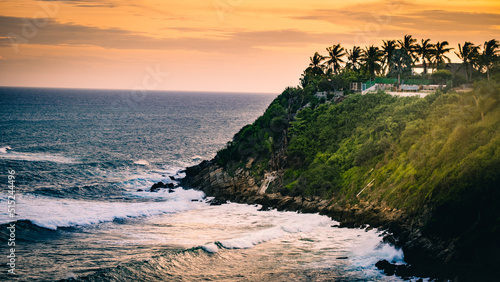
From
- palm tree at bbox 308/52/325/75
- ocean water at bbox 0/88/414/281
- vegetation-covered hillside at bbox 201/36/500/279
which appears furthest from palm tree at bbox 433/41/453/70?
ocean water at bbox 0/88/414/281

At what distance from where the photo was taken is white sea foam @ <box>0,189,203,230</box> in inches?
1977

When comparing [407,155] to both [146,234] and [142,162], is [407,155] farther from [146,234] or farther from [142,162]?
[142,162]

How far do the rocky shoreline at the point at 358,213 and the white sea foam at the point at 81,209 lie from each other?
4429 millimetres

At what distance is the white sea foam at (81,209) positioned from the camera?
50.2 metres

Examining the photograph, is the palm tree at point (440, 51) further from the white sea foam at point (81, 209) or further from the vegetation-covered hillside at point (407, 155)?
the white sea foam at point (81, 209)

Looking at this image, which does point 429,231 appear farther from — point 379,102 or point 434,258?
point 379,102

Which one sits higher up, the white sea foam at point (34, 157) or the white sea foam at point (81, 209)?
the white sea foam at point (34, 157)

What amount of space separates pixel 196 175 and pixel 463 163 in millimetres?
38228

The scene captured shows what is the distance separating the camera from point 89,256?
39625mm

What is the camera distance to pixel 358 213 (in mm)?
46750

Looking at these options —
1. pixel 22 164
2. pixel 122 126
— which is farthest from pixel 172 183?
pixel 122 126

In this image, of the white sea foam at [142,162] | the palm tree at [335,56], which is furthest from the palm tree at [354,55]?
the white sea foam at [142,162]

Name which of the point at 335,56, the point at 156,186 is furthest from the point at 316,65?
the point at 156,186

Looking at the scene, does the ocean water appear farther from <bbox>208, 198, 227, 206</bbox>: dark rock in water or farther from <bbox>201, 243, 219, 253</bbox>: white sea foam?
<bbox>208, 198, 227, 206</bbox>: dark rock in water
